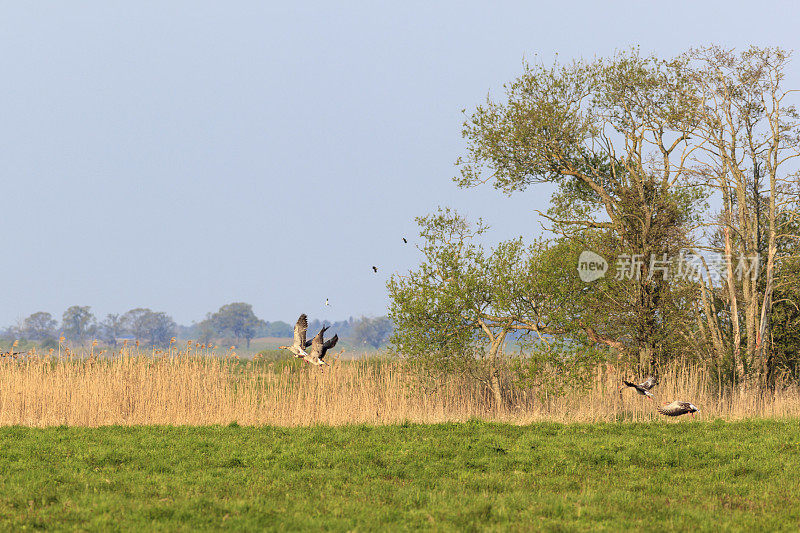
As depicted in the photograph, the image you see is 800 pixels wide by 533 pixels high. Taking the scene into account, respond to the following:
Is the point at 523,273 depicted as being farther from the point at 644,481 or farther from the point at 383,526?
the point at 383,526

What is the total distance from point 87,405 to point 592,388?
12328 millimetres

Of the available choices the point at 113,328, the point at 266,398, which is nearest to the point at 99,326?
the point at 113,328

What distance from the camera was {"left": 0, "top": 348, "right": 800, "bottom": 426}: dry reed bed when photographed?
697 inches

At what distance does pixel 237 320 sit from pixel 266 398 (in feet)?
389

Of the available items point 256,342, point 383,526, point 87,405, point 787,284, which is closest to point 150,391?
point 87,405

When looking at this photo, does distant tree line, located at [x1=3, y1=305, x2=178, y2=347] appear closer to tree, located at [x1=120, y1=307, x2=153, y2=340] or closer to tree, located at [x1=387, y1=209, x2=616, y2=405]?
tree, located at [x1=120, y1=307, x2=153, y2=340]

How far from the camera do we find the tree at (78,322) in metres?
125

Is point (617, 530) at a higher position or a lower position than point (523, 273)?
lower

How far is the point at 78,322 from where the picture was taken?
12638 centimetres

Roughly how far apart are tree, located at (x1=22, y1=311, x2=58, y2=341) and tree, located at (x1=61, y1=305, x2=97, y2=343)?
12.8 ft

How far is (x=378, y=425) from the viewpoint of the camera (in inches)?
653

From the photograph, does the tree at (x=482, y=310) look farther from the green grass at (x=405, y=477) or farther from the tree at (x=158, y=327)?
the tree at (x=158, y=327)

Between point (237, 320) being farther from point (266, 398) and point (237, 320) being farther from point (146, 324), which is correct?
point (266, 398)

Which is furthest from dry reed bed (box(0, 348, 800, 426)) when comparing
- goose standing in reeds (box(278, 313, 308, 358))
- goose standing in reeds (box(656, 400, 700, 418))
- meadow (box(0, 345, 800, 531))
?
goose standing in reeds (box(278, 313, 308, 358))
